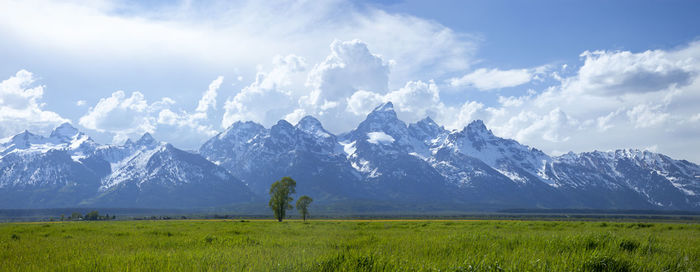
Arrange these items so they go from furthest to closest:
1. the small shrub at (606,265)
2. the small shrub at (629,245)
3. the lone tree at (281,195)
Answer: the lone tree at (281,195)
the small shrub at (629,245)
the small shrub at (606,265)

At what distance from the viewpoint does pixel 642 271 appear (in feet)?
25.6

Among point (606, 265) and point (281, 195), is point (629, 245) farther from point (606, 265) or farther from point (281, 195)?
point (281, 195)

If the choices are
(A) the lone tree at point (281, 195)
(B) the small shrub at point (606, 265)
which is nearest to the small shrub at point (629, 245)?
(B) the small shrub at point (606, 265)

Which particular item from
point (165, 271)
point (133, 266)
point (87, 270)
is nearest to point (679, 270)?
point (165, 271)

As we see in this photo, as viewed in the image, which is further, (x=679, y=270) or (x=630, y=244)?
(x=630, y=244)

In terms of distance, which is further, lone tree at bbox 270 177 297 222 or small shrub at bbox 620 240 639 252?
lone tree at bbox 270 177 297 222

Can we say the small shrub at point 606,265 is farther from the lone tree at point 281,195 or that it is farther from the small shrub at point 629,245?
the lone tree at point 281,195

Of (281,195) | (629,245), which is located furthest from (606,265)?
(281,195)

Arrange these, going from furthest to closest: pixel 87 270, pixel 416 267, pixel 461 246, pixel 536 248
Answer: pixel 461 246 → pixel 536 248 → pixel 87 270 → pixel 416 267

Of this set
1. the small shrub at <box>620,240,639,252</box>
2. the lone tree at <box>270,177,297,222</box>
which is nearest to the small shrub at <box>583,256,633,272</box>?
the small shrub at <box>620,240,639,252</box>

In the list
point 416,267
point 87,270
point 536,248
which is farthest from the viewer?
point 536,248

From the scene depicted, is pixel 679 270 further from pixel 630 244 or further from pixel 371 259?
pixel 371 259

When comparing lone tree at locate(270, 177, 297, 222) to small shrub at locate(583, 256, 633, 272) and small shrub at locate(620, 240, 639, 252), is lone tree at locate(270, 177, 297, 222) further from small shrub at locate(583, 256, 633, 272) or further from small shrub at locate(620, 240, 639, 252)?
small shrub at locate(583, 256, 633, 272)

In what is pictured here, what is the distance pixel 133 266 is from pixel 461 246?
7.87 meters
